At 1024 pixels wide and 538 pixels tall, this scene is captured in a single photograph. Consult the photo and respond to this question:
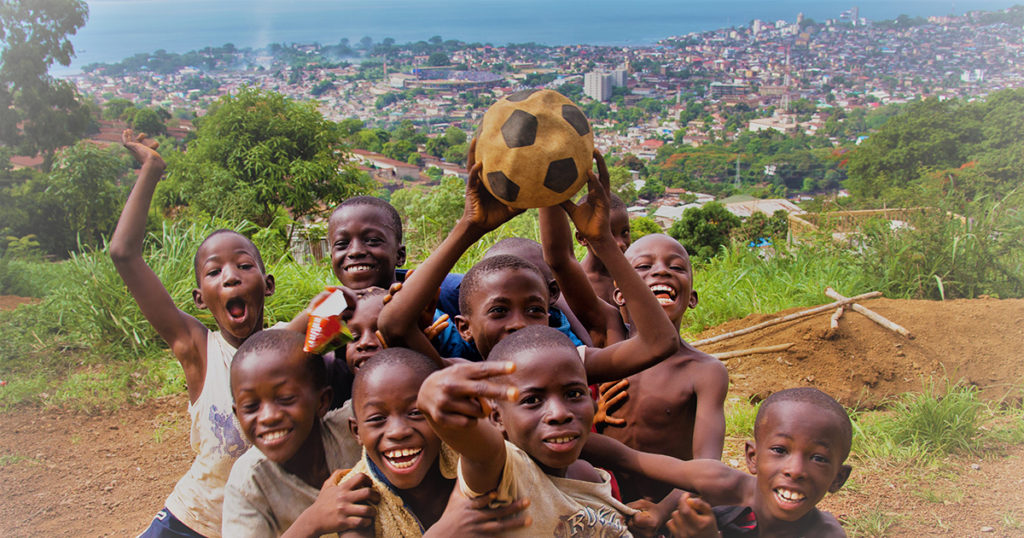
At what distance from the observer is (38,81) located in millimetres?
30047

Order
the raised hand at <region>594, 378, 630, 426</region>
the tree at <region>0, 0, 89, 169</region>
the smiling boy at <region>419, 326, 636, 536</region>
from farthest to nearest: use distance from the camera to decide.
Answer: the tree at <region>0, 0, 89, 169</region> < the raised hand at <region>594, 378, 630, 426</region> < the smiling boy at <region>419, 326, 636, 536</region>

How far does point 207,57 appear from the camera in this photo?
342ft

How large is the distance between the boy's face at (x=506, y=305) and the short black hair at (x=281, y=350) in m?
0.53

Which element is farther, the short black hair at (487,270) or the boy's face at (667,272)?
the boy's face at (667,272)

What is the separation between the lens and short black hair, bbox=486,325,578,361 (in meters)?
1.90

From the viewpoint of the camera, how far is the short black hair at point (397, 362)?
1994mm

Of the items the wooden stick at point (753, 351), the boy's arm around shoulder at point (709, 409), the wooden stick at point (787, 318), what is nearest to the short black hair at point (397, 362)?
the boy's arm around shoulder at point (709, 409)

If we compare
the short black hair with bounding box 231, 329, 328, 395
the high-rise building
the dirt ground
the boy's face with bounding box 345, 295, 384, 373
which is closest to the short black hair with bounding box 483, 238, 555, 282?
the boy's face with bounding box 345, 295, 384, 373

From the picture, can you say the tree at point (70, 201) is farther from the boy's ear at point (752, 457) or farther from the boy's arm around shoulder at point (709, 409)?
the boy's ear at point (752, 457)

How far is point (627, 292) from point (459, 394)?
0.99 metres

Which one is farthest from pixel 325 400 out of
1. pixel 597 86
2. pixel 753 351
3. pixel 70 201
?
pixel 597 86

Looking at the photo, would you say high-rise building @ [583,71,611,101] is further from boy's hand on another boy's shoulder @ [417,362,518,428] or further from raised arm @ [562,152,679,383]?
boy's hand on another boy's shoulder @ [417,362,518,428]

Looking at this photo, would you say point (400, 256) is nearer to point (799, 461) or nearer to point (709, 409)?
point (709, 409)

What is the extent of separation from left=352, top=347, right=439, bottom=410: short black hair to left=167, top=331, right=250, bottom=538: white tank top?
0.77 m
